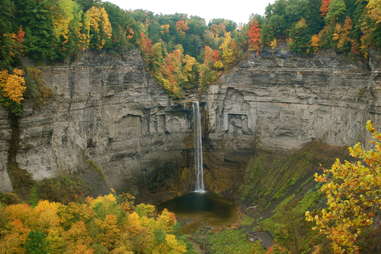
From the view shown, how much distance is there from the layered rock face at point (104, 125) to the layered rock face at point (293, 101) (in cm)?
594

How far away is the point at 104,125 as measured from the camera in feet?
144

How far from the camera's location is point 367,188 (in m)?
9.50

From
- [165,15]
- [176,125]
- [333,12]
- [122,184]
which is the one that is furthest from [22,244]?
[165,15]

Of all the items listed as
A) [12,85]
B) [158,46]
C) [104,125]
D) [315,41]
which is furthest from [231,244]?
[158,46]

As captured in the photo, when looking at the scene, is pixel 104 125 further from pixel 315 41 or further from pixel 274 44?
pixel 315 41

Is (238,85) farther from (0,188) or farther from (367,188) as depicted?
(367,188)

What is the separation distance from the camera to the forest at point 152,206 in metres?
10.6

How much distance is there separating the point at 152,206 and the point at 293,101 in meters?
22.5

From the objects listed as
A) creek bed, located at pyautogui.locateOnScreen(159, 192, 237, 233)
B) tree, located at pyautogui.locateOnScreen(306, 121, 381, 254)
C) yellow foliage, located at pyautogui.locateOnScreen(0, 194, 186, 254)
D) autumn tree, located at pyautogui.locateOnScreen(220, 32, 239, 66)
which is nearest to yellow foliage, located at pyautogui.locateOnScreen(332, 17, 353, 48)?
autumn tree, located at pyautogui.locateOnScreen(220, 32, 239, 66)

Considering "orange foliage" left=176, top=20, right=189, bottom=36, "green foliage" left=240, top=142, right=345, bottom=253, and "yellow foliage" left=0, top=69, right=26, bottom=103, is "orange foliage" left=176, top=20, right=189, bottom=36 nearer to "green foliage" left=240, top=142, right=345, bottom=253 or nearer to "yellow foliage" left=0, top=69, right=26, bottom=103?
"green foliage" left=240, top=142, right=345, bottom=253

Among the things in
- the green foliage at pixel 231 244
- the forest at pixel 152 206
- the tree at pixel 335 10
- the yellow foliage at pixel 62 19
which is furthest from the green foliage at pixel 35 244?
the tree at pixel 335 10

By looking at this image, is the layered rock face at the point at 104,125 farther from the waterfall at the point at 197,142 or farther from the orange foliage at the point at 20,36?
the orange foliage at the point at 20,36

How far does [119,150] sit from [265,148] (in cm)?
1816

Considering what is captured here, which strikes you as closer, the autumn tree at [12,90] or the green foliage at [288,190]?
the autumn tree at [12,90]
